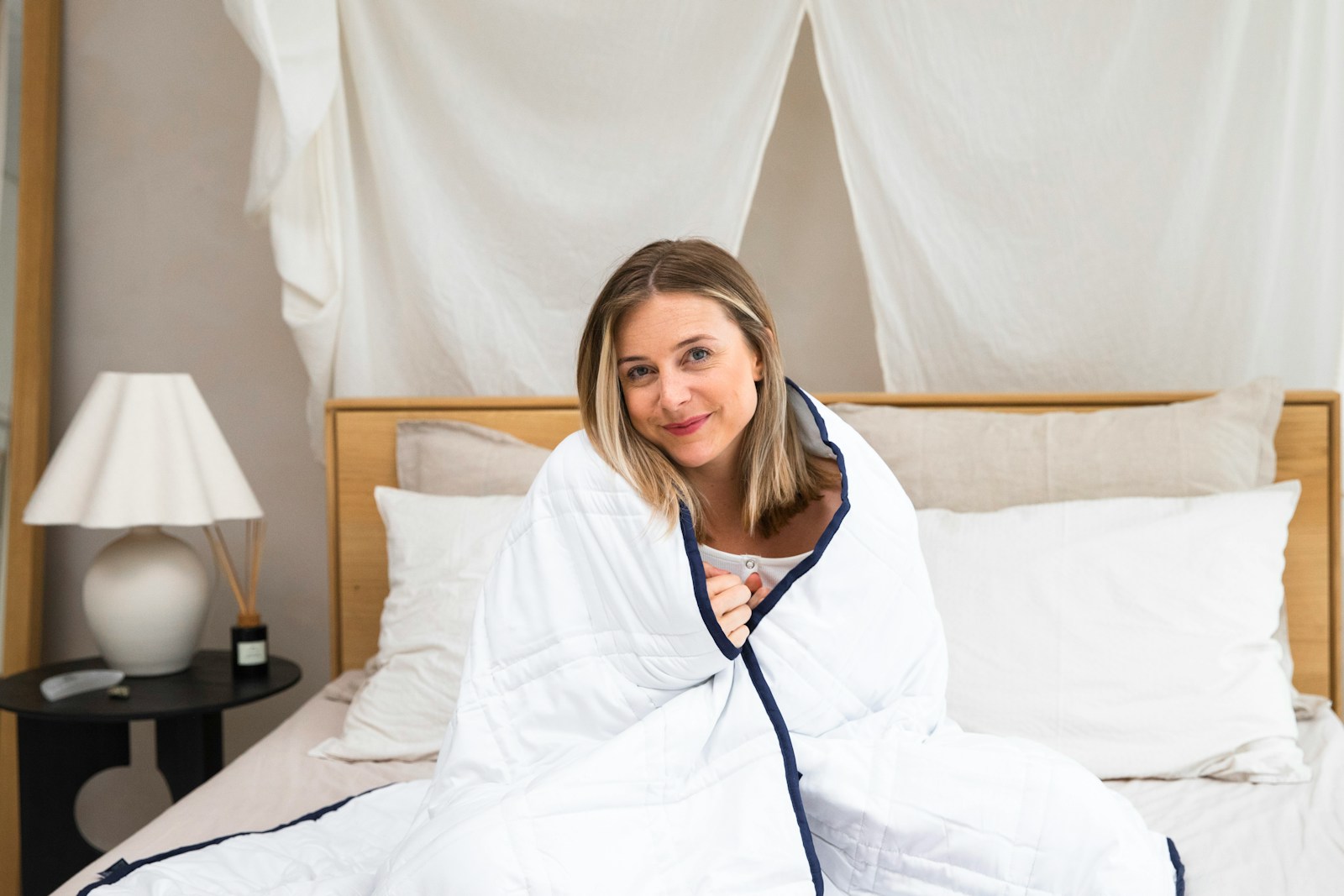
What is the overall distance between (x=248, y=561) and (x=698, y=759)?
174 centimetres

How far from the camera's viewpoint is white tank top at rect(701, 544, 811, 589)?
1365 mm

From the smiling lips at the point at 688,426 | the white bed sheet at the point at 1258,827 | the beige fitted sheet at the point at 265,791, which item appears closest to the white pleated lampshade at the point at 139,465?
the beige fitted sheet at the point at 265,791

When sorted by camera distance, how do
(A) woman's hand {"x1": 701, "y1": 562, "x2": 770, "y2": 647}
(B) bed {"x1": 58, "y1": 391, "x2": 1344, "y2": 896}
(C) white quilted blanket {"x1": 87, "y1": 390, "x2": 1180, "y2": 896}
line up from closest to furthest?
(C) white quilted blanket {"x1": 87, "y1": 390, "x2": 1180, "y2": 896} → (A) woman's hand {"x1": 701, "y1": 562, "x2": 770, "y2": 647} → (B) bed {"x1": 58, "y1": 391, "x2": 1344, "y2": 896}

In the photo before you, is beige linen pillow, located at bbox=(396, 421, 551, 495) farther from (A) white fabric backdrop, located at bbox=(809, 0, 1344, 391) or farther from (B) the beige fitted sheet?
(A) white fabric backdrop, located at bbox=(809, 0, 1344, 391)

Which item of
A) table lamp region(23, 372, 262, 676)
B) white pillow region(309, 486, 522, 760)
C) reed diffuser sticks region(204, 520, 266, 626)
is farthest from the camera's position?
reed diffuser sticks region(204, 520, 266, 626)

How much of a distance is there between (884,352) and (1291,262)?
73 cm

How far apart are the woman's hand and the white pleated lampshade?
1.20 meters

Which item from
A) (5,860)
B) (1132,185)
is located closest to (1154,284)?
(1132,185)

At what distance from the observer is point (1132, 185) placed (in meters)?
2.03

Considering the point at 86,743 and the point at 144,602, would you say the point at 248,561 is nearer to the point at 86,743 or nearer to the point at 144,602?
the point at 144,602

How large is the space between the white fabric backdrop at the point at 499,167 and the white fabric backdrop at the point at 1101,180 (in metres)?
0.24

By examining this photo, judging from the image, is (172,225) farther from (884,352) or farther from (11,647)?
(884,352)

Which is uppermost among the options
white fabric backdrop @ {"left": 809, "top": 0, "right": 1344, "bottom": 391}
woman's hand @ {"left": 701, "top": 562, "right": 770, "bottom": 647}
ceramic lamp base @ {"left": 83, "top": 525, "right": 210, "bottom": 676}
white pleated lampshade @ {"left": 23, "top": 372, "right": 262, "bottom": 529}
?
white fabric backdrop @ {"left": 809, "top": 0, "right": 1344, "bottom": 391}

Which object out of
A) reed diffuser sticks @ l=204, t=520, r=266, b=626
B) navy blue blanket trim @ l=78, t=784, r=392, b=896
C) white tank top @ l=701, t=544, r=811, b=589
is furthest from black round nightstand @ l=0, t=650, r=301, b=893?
white tank top @ l=701, t=544, r=811, b=589
